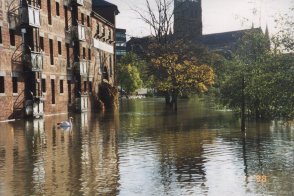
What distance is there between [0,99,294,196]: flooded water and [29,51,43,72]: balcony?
1011 cm

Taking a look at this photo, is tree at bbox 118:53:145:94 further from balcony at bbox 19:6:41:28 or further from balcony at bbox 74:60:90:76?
balcony at bbox 19:6:41:28

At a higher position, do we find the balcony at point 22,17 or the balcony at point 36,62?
the balcony at point 22,17

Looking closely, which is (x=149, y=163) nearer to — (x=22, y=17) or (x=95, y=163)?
(x=95, y=163)

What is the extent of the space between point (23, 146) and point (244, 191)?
34.5 ft

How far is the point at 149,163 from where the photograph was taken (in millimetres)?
13008

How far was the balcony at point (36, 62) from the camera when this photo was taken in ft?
102

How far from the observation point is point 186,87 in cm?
4122

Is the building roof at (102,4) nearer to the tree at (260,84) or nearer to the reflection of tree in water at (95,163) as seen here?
the tree at (260,84)

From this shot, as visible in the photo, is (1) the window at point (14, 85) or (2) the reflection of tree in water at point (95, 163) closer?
(2) the reflection of tree in water at point (95, 163)

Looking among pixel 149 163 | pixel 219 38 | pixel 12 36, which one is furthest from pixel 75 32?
pixel 219 38

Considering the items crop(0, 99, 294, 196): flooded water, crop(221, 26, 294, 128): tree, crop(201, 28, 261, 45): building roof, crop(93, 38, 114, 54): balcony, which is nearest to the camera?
crop(0, 99, 294, 196): flooded water

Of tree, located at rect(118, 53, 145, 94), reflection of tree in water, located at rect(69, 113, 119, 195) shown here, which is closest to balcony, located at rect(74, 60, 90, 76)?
reflection of tree in water, located at rect(69, 113, 119, 195)

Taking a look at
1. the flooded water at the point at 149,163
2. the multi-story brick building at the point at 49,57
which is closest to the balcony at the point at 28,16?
the multi-story brick building at the point at 49,57

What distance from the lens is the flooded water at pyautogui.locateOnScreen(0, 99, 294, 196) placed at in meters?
9.92
